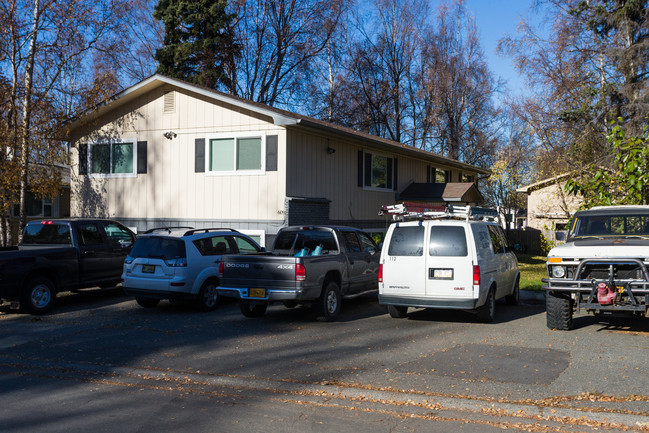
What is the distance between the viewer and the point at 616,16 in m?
20.7

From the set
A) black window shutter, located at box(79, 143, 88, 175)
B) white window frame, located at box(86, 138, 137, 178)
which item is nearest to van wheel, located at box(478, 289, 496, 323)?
white window frame, located at box(86, 138, 137, 178)

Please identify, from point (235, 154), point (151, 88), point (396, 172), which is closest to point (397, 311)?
point (235, 154)

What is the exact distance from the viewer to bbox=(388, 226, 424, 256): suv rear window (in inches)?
422

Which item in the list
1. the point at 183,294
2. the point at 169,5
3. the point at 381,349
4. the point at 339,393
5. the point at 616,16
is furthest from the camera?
the point at 169,5

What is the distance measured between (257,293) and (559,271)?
5.12m

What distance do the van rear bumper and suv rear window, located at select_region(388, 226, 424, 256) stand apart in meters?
0.80

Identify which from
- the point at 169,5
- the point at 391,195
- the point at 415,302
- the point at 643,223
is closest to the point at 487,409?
the point at 415,302

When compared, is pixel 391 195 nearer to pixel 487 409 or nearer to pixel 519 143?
pixel 487 409

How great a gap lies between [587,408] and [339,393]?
2.54 m

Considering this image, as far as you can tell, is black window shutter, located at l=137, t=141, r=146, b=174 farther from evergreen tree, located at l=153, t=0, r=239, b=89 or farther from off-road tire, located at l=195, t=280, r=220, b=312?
evergreen tree, located at l=153, t=0, r=239, b=89

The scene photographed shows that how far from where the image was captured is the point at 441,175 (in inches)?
1120

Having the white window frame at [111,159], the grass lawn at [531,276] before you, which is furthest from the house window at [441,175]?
the white window frame at [111,159]

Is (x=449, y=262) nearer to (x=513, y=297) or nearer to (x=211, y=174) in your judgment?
(x=513, y=297)

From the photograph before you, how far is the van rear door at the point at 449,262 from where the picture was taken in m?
10.3
